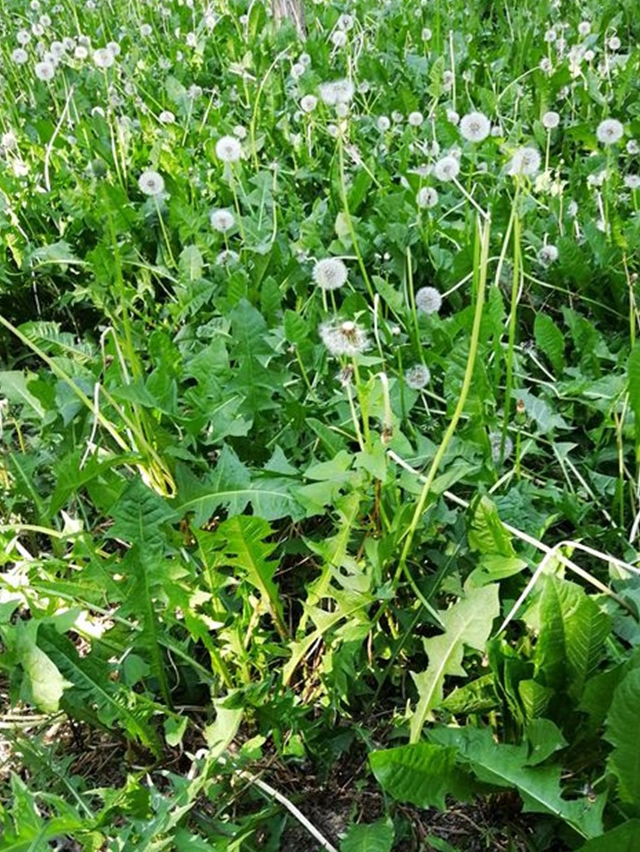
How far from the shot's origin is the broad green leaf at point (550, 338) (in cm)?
200

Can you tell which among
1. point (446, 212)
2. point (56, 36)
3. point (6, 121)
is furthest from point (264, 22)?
point (446, 212)

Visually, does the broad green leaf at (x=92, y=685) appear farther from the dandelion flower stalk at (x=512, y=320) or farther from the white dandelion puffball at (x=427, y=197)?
the white dandelion puffball at (x=427, y=197)

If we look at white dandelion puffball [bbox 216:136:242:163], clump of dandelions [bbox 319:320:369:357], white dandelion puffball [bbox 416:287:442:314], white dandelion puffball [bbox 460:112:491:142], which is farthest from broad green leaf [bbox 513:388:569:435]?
white dandelion puffball [bbox 216:136:242:163]

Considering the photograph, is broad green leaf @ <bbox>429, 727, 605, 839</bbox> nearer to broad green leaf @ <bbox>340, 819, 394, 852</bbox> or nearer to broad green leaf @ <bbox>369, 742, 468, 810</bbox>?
broad green leaf @ <bbox>369, 742, 468, 810</bbox>

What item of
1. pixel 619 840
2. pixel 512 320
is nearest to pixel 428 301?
pixel 512 320

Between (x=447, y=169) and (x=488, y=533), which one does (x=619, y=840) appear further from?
(x=447, y=169)

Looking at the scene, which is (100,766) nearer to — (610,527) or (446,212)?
(610,527)

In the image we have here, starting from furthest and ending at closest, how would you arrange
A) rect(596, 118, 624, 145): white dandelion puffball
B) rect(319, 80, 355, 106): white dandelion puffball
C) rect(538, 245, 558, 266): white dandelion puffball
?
rect(319, 80, 355, 106): white dandelion puffball
rect(596, 118, 624, 145): white dandelion puffball
rect(538, 245, 558, 266): white dandelion puffball

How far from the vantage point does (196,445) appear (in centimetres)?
181

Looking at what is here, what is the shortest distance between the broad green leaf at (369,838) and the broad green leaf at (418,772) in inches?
2.7

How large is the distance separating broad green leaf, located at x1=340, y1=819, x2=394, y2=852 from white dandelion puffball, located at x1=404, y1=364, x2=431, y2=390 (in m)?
0.90

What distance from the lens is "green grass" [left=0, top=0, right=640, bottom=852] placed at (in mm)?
1283

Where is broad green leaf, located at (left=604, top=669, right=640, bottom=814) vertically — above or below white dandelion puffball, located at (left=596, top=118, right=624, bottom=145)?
below

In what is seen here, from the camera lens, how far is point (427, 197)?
2.39 metres
